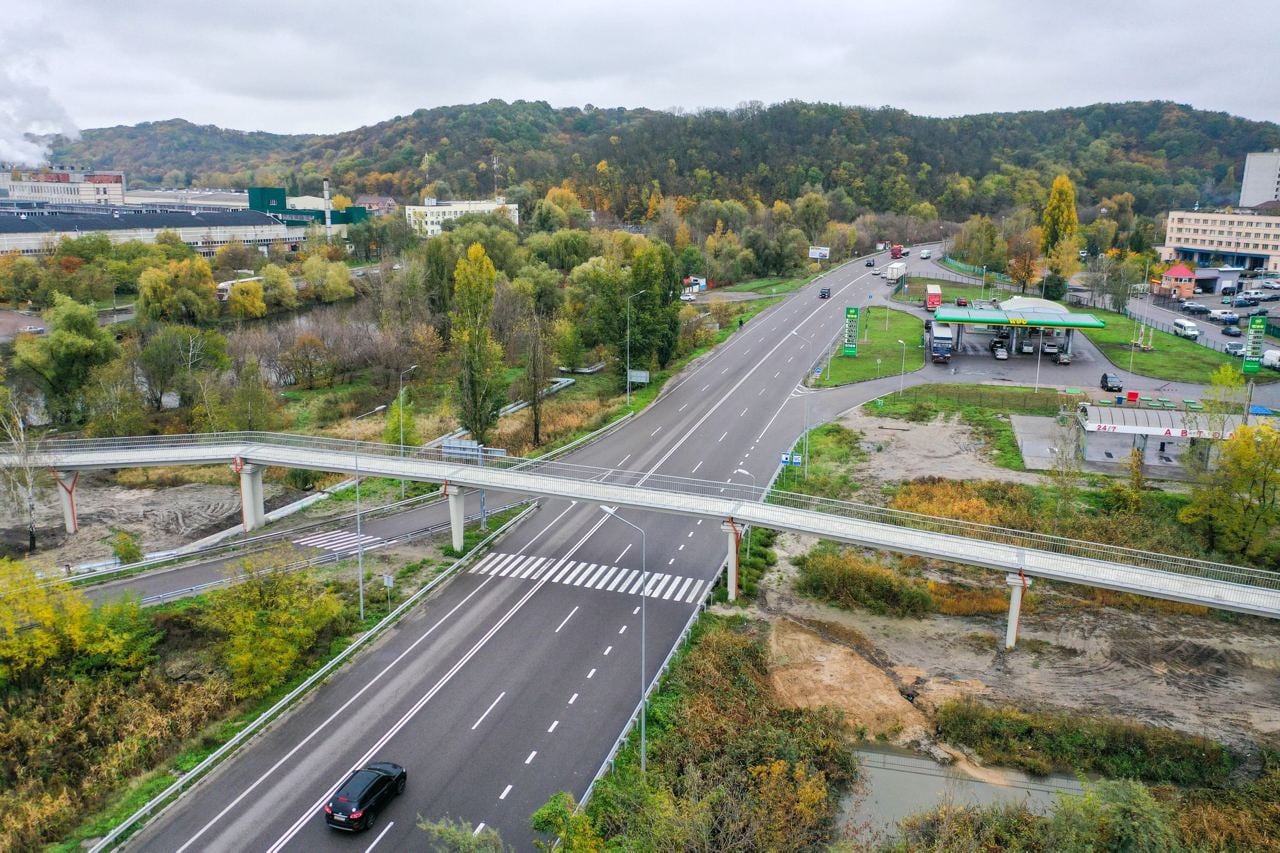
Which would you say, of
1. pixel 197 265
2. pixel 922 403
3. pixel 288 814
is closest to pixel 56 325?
pixel 197 265

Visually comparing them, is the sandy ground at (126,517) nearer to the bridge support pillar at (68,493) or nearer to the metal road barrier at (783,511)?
the bridge support pillar at (68,493)

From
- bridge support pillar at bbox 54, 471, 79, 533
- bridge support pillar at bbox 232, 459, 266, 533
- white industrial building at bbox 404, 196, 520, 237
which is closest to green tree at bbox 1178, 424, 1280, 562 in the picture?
bridge support pillar at bbox 232, 459, 266, 533

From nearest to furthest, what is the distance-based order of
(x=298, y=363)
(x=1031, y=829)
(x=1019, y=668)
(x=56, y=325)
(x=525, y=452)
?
(x=1031, y=829) → (x=1019, y=668) → (x=525, y=452) → (x=56, y=325) → (x=298, y=363)

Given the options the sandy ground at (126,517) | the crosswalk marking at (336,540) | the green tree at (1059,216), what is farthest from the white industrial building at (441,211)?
the crosswalk marking at (336,540)

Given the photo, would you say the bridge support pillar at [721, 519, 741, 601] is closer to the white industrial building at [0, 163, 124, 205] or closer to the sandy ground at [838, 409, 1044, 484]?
the sandy ground at [838, 409, 1044, 484]

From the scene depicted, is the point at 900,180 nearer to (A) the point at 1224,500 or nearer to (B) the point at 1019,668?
(A) the point at 1224,500
